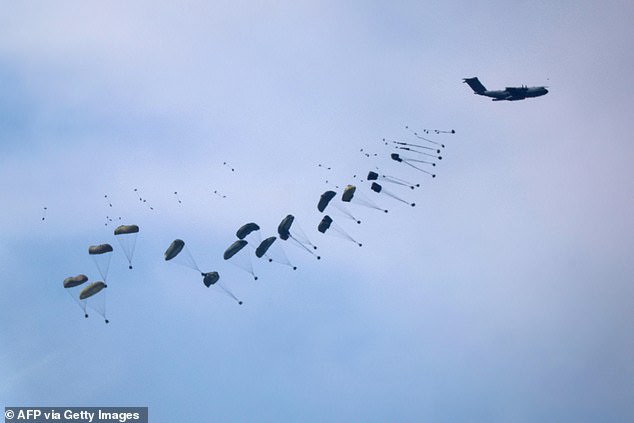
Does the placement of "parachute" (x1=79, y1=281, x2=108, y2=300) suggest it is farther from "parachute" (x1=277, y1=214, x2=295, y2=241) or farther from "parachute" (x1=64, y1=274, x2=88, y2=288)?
"parachute" (x1=277, y1=214, x2=295, y2=241)

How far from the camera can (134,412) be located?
353 ft

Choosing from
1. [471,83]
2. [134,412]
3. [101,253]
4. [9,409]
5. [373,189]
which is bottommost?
[9,409]

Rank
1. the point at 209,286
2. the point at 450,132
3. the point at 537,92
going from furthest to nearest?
the point at 537,92, the point at 450,132, the point at 209,286

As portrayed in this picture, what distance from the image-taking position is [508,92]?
11169cm

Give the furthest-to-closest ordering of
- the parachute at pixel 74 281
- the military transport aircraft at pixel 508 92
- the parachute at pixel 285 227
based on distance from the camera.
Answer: the military transport aircraft at pixel 508 92 → the parachute at pixel 74 281 → the parachute at pixel 285 227

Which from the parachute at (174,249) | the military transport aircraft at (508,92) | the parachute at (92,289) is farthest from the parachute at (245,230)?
the military transport aircraft at (508,92)

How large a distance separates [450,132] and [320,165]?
21.6 m

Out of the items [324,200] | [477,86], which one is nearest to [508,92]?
[477,86]

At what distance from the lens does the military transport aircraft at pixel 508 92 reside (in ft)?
364

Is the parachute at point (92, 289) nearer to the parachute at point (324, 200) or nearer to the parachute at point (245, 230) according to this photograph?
the parachute at point (245, 230)

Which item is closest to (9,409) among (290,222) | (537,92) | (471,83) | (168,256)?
(168,256)

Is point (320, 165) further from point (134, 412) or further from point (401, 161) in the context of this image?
point (134, 412)

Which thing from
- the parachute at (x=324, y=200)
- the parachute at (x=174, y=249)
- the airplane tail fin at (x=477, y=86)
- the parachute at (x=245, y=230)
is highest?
the airplane tail fin at (x=477, y=86)

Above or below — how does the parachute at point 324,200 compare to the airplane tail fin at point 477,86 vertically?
below
